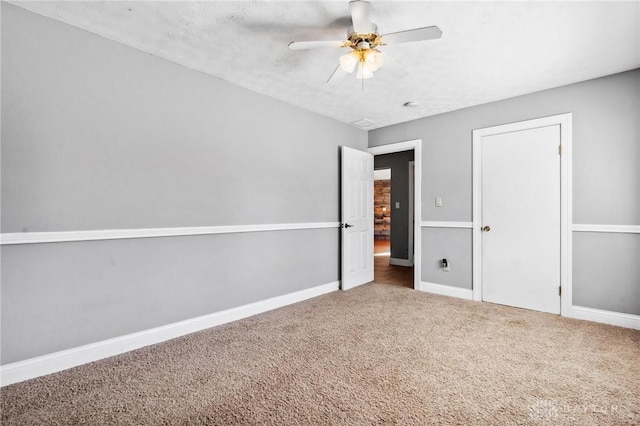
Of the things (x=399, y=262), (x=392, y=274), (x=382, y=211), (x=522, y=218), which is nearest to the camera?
(x=522, y=218)

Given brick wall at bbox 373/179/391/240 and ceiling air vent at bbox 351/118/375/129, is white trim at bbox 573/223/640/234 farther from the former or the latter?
brick wall at bbox 373/179/391/240

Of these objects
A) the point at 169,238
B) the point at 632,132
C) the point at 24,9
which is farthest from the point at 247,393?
the point at 632,132

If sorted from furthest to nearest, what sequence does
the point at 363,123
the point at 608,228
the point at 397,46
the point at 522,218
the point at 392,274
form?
the point at 392,274 < the point at 363,123 < the point at 522,218 < the point at 608,228 < the point at 397,46

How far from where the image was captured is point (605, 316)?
2.90 metres

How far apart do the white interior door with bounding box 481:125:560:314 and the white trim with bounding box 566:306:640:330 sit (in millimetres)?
163

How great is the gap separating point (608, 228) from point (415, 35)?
2.68m

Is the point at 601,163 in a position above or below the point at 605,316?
above

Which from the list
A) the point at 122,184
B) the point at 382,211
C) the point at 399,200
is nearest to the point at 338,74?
the point at 122,184

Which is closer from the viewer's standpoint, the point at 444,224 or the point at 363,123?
the point at 444,224

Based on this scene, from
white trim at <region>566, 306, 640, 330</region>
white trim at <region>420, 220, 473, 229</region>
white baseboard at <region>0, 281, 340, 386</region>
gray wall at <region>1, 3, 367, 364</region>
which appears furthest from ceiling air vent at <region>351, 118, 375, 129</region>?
white trim at <region>566, 306, 640, 330</region>

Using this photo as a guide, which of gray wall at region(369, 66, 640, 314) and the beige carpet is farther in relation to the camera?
gray wall at region(369, 66, 640, 314)

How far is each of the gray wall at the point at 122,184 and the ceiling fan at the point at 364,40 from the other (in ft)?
4.25

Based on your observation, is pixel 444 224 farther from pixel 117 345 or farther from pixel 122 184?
pixel 117 345

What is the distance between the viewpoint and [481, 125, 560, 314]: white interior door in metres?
3.20
